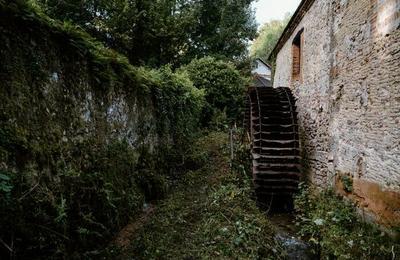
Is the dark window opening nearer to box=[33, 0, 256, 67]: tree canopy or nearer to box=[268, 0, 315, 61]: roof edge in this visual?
box=[268, 0, 315, 61]: roof edge

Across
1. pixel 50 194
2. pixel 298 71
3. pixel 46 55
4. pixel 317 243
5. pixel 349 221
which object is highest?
pixel 298 71

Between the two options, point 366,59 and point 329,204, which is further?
point 329,204

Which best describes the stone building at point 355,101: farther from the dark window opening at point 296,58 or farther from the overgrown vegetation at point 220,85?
the overgrown vegetation at point 220,85

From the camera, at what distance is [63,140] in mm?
3957

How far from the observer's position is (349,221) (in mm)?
4992

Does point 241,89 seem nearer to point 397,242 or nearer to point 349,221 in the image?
point 349,221

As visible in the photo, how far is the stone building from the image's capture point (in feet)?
14.0

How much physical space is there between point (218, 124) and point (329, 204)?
7592mm

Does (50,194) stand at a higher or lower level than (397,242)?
higher

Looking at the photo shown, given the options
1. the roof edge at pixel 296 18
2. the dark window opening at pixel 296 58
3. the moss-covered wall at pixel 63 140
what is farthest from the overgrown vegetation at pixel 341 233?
the roof edge at pixel 296 18

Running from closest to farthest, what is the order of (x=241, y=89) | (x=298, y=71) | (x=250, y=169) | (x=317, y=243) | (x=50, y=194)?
(x=50, y=194) → (x=317, y=243) → (x=250, y=169) → (x=298, y=71) → (x=241, y=89)

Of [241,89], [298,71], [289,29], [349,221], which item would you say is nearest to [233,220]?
[349,221]

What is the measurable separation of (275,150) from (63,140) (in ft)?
16.9

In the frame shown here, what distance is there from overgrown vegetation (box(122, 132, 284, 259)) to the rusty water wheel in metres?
0.54
